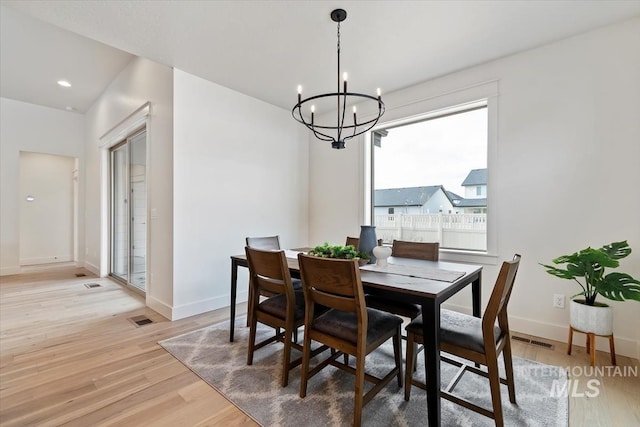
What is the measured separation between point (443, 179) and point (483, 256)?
3.21 feet

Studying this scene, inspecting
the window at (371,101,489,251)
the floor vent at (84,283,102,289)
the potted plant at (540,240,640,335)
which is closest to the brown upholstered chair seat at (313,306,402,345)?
the potted plant at (540,240,640,335)

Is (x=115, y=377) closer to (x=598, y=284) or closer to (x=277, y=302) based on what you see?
(x=277, y=302)

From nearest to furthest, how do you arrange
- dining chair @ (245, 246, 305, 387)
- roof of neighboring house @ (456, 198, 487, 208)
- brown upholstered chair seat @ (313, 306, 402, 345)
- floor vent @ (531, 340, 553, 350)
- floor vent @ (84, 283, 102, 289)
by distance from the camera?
1. brown upholstered chair seat @ (313, 306, 402, 345)
2. dining chair @ (245, 246, 305, 387)
3. floor vent @ (531, 340, 553, 350)
4. roof of neighboring house @ (456, 198, 487, 208)
5. floor vent @ (84, 283, 102, 289)

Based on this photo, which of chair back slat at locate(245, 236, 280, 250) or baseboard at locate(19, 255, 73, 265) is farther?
baseboard at locate(19, 255, 73, 265)

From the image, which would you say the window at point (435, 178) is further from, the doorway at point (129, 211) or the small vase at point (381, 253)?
the doorway at point (129, 211)

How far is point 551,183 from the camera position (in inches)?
102

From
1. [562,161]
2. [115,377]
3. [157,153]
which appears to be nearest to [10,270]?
[157,153]

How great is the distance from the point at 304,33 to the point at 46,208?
23.6 ft

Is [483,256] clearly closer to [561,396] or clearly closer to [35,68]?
[561,396]

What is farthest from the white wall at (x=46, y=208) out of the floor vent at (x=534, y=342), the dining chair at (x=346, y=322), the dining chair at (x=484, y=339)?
the floor vent at (x=534, y=342)

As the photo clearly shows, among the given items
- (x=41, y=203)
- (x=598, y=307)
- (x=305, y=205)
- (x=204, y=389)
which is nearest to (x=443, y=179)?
(x=598, y=307)

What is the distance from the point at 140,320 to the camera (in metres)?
3.10

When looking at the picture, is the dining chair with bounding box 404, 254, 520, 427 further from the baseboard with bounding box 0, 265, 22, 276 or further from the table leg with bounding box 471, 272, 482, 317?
the baseboard with bounding box 0, 265, 22, 276

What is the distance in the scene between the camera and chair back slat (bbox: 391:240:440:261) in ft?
8.23
